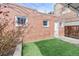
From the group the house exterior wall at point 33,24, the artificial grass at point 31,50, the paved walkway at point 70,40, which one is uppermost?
the house exterior wall at point 33,24

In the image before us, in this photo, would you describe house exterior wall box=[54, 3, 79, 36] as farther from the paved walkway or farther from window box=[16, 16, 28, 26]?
window box=[16, 16, 28, 26]

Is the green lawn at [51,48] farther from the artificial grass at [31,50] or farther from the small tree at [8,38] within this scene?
the small tree at [8,38]

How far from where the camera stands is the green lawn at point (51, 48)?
286cm

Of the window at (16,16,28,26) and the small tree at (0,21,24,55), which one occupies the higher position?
the window at (16,16,28,26)

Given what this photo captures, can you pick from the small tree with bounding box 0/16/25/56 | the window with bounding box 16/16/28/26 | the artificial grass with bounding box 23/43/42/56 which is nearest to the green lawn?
the artificial grass with bounding box 23/43/42/56

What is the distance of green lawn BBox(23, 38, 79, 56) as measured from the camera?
2.86m

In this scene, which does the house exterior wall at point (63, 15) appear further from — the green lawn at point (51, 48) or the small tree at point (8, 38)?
the small tree at point (8, 38)

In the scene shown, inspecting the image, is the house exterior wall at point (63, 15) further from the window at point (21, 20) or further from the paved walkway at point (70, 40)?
the window at point (21, 20)

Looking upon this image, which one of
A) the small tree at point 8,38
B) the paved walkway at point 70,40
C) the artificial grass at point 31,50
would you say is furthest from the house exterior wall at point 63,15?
the small tree at point 8,38

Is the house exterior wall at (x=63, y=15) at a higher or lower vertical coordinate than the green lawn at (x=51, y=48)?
higher

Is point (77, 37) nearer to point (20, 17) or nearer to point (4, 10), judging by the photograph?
point (20, 17)

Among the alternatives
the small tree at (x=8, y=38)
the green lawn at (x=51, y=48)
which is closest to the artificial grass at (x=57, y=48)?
the green lawn at (x=51, y=48)

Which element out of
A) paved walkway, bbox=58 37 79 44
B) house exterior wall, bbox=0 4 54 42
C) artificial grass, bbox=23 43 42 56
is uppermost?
house exterior wall, bbox=0 4 54 42

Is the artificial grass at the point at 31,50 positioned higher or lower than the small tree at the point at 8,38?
lower
